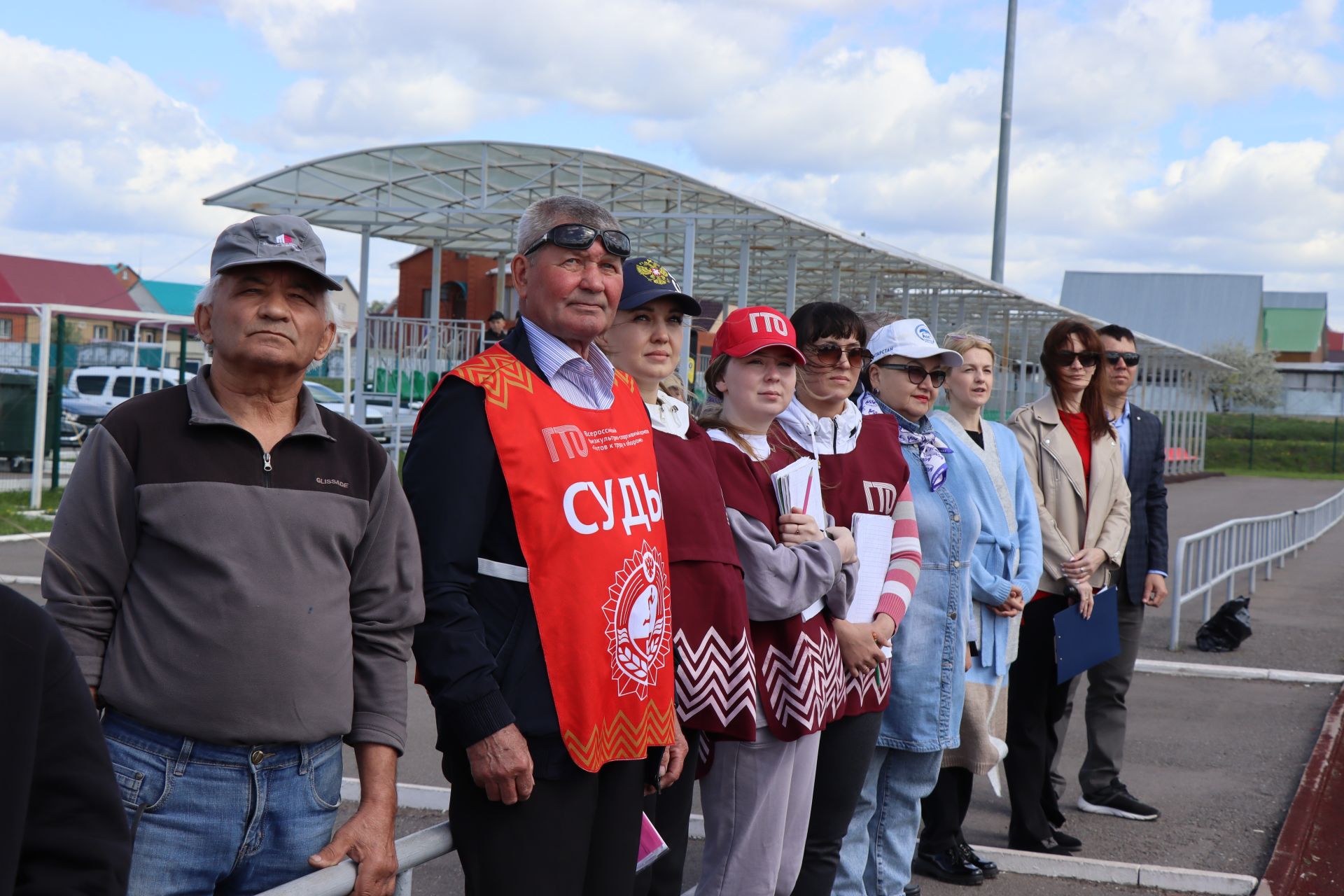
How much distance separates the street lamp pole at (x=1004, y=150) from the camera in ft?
56.9

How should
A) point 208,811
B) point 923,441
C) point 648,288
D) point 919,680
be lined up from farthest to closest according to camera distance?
1. point 923,441
2. point 919,680
3. point 648,288
4. point 208,811

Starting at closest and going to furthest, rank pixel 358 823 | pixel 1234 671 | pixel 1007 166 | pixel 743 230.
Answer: pixel 358 823, pixel 1234 671, pixel 1007 166, pixel 743 230

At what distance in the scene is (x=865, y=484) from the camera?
382 cm

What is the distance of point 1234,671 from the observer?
911 centimetres

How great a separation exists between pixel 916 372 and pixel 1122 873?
83.8 inches

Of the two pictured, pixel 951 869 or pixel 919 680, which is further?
pixel 951 869

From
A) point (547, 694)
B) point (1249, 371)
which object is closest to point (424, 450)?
point (547, 694)

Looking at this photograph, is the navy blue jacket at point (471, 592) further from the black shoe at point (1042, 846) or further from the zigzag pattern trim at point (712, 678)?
the black shoe at point (1042, 846)

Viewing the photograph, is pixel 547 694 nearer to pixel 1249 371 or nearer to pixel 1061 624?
pixel 1061 624

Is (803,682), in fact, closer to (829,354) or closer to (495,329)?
(829,354)

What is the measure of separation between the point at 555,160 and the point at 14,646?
1704cm

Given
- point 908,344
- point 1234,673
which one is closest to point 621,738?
point 908,344

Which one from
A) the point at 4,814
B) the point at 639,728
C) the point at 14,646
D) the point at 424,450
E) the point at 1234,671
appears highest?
the point at 424,450

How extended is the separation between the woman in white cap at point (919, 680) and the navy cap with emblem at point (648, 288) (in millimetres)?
1239
